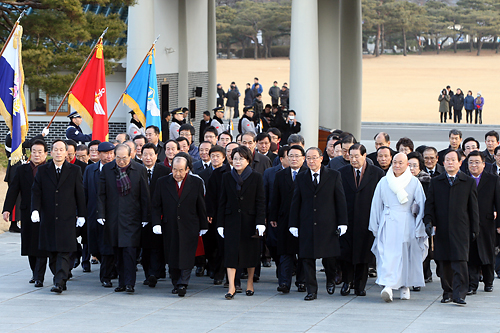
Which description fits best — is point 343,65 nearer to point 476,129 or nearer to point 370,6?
point 476,129

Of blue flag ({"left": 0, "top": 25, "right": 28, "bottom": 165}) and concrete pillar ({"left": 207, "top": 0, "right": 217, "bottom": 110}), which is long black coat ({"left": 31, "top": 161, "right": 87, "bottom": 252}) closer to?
blue flag ({"left": 0, "top": 25, "right": 28, "bottom": 165})

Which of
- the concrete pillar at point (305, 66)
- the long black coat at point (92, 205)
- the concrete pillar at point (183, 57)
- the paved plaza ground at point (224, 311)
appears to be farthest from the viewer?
the concrete pillar at point (183, 57)

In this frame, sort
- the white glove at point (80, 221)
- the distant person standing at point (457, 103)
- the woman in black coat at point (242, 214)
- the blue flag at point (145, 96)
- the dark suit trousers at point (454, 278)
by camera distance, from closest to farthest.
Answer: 1. the dark suit trousers at point (454, 278)
2. the woman in black coat at point (242, 214)
3. the white glove at point (80, 221)
4. the blue flag at point (145, 96)
5. the distant person standing at point (457, 103)

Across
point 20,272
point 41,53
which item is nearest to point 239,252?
point 20,272

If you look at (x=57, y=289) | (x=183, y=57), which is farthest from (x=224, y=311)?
(x=183, y=57)

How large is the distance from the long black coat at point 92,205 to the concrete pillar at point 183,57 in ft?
53.4

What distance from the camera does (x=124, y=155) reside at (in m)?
9.61

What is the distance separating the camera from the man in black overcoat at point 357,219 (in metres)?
9.39

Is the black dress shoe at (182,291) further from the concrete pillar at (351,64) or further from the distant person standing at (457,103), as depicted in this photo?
the distant person standing at (457,103)

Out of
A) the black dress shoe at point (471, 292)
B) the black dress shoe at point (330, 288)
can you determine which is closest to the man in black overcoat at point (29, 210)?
the black dress shoe at point (330, 288)

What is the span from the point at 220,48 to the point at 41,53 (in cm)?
7547

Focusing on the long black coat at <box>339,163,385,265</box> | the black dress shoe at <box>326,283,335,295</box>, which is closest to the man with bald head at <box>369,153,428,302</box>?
the long black coat at <box>339,163,385,265</box>

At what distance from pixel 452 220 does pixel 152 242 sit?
12.8 ft

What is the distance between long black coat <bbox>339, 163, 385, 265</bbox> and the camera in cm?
941
